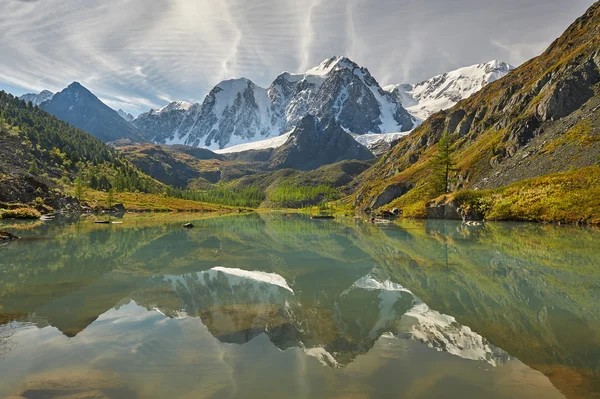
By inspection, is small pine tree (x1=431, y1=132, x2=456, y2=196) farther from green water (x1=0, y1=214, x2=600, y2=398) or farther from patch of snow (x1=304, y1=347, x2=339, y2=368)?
patch of snow (x1=304, y1=347, x2=339, y2=368)

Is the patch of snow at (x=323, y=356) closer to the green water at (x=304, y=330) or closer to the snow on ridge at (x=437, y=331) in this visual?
the green water at (x=304, y=330)

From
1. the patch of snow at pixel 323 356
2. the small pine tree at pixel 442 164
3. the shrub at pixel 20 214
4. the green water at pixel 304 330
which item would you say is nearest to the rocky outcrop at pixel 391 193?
the small pine tree at pixel 442 164

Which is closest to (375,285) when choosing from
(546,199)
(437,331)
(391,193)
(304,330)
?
(437,331)

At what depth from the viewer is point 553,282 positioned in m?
19.5

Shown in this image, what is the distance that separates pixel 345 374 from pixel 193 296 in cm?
1127

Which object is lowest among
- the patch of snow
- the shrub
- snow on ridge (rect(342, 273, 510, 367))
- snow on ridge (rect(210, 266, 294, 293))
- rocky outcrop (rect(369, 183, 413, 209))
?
snow on ridge (rect(342, 273, 510, 367))

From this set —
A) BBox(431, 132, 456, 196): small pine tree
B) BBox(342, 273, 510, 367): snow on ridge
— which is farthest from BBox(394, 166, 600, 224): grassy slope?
BBox(342, 273, 510, 367): snow on ridge

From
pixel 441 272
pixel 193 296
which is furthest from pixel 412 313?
pixel 193 296

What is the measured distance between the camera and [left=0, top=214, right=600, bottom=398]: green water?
8.80 meters

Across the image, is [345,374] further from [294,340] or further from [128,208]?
[128,208]

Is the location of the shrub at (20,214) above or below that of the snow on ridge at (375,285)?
above

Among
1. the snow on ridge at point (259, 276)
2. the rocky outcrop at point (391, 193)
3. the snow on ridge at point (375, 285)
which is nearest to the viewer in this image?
the snow on ridge at point (375, 285)

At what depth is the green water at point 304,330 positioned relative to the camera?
8.80 metres

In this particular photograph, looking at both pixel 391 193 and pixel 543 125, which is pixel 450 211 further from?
pixel 391 193
